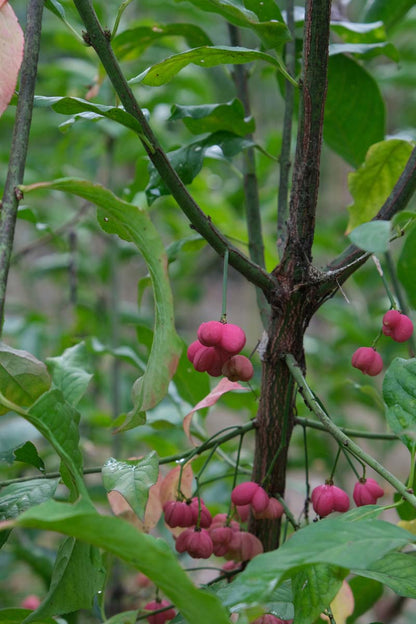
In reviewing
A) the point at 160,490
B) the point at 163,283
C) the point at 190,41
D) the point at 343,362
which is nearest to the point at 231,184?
the point at 343,362

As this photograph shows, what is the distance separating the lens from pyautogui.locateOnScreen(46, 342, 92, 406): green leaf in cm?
79

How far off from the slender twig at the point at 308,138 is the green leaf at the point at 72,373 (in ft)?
0.96

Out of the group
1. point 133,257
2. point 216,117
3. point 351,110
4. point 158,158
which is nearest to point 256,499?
point 158,158

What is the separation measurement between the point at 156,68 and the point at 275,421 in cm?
36

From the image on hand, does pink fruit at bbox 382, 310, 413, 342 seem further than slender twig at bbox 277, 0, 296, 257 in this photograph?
No

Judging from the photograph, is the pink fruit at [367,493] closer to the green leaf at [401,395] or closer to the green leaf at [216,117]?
the green leaf at [401,395]

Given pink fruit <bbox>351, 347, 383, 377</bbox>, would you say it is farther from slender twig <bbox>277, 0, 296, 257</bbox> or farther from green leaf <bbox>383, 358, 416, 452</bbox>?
slender twig <bbox>277, 0, 296, 257</bbox>

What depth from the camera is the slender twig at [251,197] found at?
797mm

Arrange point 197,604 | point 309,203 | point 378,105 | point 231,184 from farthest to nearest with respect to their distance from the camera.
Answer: point 231,184, point 378,105, point 309,203, point 197,604

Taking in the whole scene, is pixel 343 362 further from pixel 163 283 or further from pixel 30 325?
pixel 163 283

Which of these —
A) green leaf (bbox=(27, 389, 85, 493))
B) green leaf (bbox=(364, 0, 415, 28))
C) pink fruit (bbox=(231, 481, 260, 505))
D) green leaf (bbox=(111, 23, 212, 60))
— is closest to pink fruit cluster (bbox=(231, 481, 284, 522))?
pink fruit (bbox=(231, 481, 260, 505))

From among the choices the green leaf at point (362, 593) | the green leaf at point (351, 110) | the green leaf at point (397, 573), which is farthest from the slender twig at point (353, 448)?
the green leaf at point (351, 110)

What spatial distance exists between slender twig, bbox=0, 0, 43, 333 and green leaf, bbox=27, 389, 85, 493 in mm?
72

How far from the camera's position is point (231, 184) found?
2.60 m
